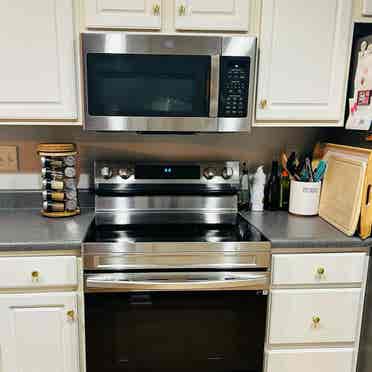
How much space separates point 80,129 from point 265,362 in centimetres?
139

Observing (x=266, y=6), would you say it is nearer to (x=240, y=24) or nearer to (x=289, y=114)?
(x=240, y=24)

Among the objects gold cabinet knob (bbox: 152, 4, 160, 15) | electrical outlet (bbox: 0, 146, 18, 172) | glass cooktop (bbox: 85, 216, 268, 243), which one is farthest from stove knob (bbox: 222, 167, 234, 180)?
electrical outlet (bbox: 0, 146, 18, 172)

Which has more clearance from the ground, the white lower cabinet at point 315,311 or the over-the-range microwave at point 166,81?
the over-the-range microwave at point 166,81

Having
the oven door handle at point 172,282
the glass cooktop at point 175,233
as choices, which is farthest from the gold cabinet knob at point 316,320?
the glass cooktop at point 175,233

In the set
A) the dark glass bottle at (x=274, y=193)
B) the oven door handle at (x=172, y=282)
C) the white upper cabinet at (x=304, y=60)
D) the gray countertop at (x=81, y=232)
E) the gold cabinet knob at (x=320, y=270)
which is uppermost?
the white upper cabinet at (x=304, y=60)

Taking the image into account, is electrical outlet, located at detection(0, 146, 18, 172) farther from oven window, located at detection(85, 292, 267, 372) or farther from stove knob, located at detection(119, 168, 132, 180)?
oven window, located at detection(85, 292, 267, 372)

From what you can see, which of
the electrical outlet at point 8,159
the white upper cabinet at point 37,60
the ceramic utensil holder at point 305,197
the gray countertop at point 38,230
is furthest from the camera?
the electrical outlet at point 8,159

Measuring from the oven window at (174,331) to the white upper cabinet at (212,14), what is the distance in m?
1.09

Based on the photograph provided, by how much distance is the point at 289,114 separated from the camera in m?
1.65

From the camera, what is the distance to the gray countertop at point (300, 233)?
146cm

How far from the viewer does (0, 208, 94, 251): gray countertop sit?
1.39 m

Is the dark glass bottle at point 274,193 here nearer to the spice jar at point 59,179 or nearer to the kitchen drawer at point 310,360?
the kitchen drawer at point 310,360

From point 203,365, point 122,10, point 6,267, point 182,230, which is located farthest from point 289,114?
point 6,267

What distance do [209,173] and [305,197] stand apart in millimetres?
476
